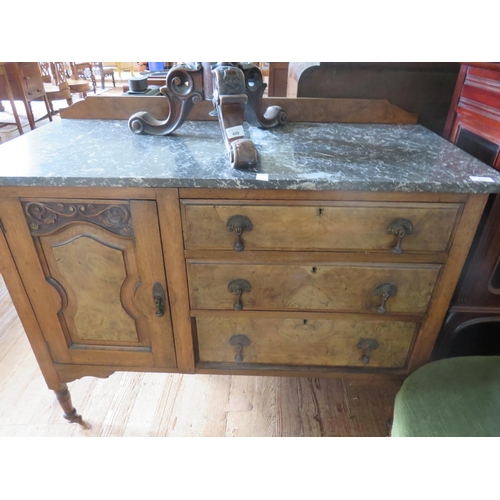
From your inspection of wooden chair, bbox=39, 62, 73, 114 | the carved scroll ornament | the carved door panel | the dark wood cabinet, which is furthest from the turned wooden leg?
wooden chair, bbox=39, 62, 73, 114

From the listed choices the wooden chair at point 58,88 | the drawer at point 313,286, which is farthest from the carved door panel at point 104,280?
the wooden chair at point 58,88

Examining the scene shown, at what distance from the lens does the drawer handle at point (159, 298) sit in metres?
0.90

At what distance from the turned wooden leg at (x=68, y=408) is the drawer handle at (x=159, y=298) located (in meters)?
0.46

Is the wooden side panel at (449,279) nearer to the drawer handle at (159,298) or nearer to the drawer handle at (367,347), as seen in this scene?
the drawer handle at (367,347)

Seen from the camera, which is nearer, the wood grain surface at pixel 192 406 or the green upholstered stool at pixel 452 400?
the green upholstered stool at pixel 452 400

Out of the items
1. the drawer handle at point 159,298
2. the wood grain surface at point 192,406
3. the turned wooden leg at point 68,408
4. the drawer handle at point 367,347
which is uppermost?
the drawer handle at point 159,298

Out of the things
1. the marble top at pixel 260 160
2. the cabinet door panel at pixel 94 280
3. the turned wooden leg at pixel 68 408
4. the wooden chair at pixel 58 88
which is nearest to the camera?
the marble top at pixel 260 160

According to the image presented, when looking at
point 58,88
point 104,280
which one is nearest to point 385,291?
point 104,280

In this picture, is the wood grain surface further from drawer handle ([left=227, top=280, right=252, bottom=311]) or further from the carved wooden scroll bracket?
the carved wooden scroll bracket

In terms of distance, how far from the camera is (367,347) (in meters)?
0.97

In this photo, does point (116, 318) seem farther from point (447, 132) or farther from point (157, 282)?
point (447, 132)

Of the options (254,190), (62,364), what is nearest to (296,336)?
(254,190)

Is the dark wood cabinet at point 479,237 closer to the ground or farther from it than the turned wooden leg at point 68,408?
farther from it

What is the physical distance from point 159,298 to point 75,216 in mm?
272
